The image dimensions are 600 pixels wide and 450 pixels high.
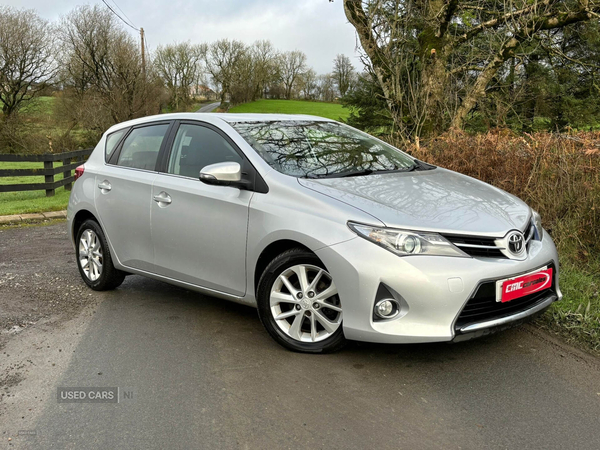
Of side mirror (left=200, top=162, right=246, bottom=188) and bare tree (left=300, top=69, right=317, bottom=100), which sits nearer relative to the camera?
side mirror (left=200, top=162, right=246, bottom=188)

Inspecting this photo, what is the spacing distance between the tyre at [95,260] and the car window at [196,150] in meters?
1.25

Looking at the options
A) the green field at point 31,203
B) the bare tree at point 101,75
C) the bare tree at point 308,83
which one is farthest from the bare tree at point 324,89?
the green field at point 31,203

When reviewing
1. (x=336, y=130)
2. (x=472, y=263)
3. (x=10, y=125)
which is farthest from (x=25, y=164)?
(x=472, y=263)

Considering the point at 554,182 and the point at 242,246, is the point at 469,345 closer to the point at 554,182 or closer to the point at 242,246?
the point at 242,246

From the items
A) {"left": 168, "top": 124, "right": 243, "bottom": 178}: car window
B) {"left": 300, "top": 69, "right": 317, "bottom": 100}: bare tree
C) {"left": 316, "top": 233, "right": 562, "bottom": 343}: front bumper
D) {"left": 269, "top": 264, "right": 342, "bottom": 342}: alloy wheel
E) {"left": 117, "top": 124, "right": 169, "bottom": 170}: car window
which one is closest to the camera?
{"left": 316, "top": 233, "right": 562, "bottom": 343}: front bumper

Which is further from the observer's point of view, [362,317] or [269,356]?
[269,356]

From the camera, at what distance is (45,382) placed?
3.50 m

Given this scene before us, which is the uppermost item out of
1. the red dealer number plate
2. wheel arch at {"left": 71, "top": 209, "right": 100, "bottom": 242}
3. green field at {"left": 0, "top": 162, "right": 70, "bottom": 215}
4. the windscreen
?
the windscreen

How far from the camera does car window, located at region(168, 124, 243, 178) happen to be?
14.4ft

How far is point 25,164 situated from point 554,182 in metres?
33.7

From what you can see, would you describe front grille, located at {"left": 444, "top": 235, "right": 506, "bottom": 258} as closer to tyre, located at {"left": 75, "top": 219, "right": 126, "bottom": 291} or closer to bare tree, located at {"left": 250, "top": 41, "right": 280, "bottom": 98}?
tyre, located at {"left": 75, "top": 219, "right": 126, "bottom": 291}

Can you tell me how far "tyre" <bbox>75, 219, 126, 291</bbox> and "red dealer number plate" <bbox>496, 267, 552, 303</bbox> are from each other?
3.63 m

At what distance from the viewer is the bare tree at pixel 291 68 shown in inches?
3287

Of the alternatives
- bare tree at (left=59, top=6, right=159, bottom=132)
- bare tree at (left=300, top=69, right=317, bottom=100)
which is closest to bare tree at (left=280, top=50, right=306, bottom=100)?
bare tree at (left=300, top=69, right=317, bottom=100)
